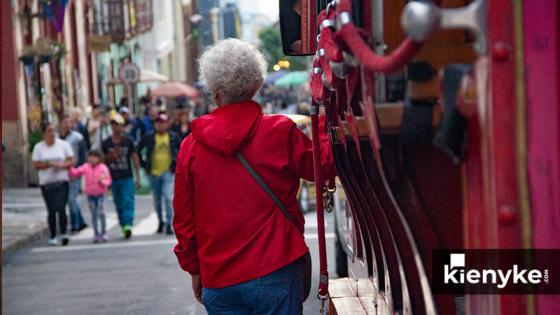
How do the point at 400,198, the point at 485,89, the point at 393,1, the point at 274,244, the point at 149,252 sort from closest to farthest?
the point at 485,89 → the point at 400,198 → the point at 393,1 → the point at 274,244 → the point at 149,252

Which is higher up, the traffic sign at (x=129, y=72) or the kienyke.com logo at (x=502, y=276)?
the kienyke.com logo at (x=502, y=276)

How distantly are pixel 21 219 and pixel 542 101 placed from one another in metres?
17.3

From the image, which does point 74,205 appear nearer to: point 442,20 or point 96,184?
point 96,184

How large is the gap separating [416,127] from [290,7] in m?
2.54

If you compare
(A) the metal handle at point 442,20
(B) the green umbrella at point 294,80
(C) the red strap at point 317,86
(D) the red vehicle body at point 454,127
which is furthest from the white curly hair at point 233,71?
(B) the green umbrella at point 294,80

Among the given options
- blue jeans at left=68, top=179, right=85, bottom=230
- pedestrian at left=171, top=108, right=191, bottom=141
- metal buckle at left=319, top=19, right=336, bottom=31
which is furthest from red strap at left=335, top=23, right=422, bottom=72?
blue jeans at left=68, top=179, right=85, bottom=230

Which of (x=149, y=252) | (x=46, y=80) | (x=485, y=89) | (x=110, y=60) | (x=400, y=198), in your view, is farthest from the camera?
(x=110, y=60)

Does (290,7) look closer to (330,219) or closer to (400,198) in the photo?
(400,198)

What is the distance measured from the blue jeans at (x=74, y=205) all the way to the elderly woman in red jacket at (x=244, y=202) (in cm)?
1236

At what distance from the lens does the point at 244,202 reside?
448 cm

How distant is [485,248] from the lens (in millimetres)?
Answer: 2381

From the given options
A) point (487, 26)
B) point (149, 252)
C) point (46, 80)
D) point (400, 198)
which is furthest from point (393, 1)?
point (46, 80)

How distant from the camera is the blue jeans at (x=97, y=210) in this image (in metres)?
16.0

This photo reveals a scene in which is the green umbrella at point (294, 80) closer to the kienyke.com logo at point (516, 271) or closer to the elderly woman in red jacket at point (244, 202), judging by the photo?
the elderly woman in red jacket at point (244, 202)
